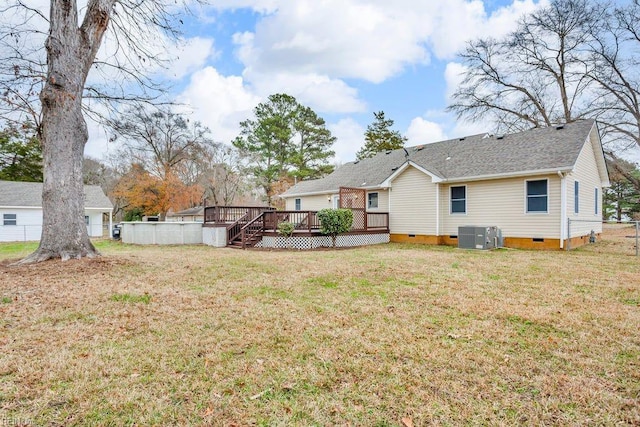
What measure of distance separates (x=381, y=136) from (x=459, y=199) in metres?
23.6

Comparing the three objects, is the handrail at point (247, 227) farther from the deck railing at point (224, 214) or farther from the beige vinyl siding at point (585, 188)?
the beige vinyl siding at point (585, 188)

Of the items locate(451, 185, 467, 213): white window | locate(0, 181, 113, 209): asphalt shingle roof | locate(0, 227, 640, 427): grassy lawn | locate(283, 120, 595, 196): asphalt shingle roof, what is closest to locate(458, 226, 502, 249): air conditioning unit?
locate(451, 185, 467, 213): white window

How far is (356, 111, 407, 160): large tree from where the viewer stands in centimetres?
3525

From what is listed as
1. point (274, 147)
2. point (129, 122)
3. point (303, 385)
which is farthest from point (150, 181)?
point (303, 385)

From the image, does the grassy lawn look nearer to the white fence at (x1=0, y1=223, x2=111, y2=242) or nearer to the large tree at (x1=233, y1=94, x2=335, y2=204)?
the white fence at (x1=0, y1=223, x2=111, y2=242)

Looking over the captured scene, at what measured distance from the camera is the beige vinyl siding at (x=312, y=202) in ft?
65.0

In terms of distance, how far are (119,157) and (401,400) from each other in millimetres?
36224

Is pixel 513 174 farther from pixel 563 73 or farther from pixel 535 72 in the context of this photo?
pixel 535 72

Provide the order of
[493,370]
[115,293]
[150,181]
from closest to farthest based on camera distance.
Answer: [493,370] < [115,293] < [150,181]

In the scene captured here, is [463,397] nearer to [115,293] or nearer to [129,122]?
[115,293]

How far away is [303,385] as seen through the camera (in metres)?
2.60

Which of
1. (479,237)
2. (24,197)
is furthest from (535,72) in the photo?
(24,197)

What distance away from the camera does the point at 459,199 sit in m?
13.5

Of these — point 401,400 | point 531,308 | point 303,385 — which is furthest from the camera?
point 531,308
